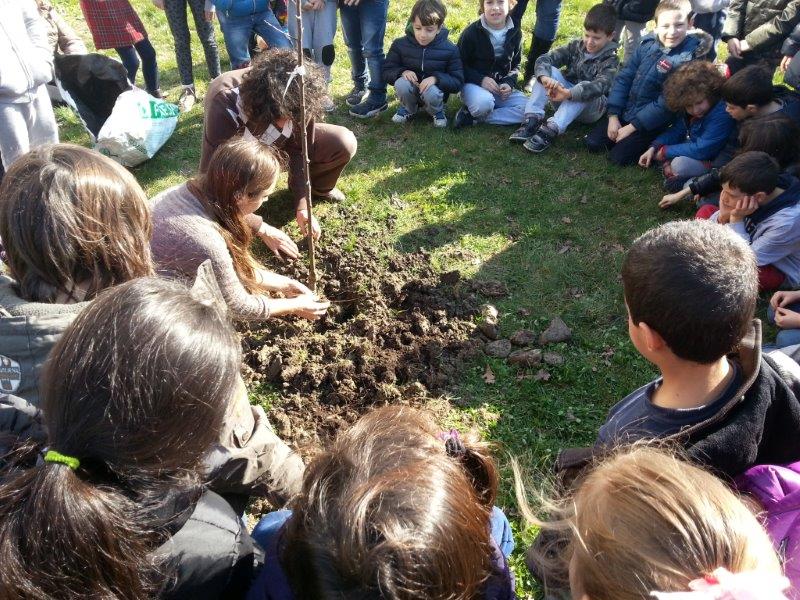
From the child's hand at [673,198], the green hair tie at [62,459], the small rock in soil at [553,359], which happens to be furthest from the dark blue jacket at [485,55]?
the green hair tie at [62,459]

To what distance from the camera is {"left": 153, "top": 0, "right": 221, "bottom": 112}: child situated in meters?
5.64

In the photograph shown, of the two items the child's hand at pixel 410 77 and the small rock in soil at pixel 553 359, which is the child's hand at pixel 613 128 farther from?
the small rock in soil at pixel 553 359

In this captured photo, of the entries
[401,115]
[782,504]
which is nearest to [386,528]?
[782,504]

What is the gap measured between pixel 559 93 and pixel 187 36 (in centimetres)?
363

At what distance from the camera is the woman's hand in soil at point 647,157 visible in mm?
4977

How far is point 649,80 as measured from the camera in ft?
16.6

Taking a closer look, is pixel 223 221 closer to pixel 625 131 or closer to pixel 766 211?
pixel 766 211

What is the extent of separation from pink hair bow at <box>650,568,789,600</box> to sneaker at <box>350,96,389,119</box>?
17.7 ft

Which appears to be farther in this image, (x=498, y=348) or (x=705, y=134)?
(x=705, y=134)

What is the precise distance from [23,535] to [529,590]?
1977 mm

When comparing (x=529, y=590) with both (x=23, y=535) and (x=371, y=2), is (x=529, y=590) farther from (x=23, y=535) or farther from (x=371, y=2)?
(x=371, y=2)

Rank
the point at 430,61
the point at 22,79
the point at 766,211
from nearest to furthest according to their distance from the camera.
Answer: the point at 766,211 → the point at 22,79 → the point at 430,61

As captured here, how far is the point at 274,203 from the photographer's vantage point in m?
4.63

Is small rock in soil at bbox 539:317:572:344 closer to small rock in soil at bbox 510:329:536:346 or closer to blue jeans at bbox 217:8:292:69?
small rock in soil at bbox 510:329:536:346
